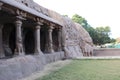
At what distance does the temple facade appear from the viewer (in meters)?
→ 9.44

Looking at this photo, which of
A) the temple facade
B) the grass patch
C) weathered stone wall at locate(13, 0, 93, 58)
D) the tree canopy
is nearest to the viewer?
the grass patch

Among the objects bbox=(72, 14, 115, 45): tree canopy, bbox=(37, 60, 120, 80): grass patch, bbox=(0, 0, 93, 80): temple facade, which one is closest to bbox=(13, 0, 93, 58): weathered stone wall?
bbox=(0, 0, 93, 80): temple facade

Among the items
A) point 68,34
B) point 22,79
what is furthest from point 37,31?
point 68,34

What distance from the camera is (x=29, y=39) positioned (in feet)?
65.2

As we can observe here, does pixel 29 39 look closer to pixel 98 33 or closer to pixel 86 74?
pixel 86 74

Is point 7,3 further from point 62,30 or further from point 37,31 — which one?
point 62,30

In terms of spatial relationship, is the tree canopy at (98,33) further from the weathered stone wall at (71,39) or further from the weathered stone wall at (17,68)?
the weathered stone wall at (17,68)

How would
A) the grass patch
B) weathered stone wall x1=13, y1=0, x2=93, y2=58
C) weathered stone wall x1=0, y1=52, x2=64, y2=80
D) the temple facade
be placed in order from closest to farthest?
weathered stone wall x1=0, y1=52, x2=64, y2=80 < the grass patch < the temple facade < weathered stone wall x1=13, y1=0, x2=93, y2=58

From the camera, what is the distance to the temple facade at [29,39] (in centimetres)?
944

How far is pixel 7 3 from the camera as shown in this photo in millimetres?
9234

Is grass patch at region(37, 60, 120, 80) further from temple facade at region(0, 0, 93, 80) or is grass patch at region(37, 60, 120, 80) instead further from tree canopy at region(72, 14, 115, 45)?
tree canopy at region(72, 14, 115, 45)

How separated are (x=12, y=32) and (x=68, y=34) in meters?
7.09

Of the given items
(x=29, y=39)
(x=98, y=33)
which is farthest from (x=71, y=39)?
(x=98, y=33)

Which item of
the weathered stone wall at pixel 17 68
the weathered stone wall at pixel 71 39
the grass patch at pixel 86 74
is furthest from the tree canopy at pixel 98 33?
the weathered stone wall at pixel 17 68
